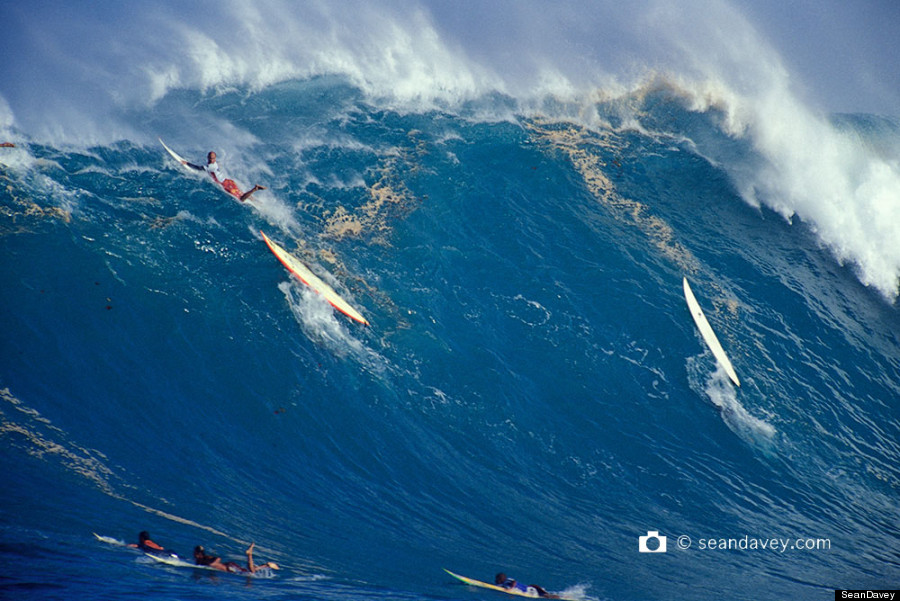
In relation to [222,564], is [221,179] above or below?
above

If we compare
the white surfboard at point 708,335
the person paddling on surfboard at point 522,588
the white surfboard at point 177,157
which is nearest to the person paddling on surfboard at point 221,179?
the white surfboard at point 177,157

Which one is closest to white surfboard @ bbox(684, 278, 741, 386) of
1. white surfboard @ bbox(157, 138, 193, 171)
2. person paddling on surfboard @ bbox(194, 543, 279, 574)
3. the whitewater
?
the whitewater

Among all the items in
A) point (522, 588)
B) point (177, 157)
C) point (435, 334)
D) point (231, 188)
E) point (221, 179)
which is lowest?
point (522, 588)

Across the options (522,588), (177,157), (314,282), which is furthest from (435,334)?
(177,157)

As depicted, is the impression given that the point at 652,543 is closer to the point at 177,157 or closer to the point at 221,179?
the point at 221,179

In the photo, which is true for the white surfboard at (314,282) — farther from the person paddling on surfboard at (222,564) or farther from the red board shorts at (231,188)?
the person paddling on surfboard at (222,564)
